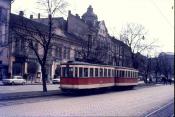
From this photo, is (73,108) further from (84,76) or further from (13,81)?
(13,81)

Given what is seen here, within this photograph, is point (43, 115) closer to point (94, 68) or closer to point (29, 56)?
point (94, 68)

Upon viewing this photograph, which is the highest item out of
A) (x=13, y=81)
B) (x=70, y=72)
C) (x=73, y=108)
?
(x=70, y=72)

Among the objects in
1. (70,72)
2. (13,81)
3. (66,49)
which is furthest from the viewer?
(66,49)

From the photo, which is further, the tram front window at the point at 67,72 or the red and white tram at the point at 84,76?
the tram front window at the point at 67,72

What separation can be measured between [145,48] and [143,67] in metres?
19.0

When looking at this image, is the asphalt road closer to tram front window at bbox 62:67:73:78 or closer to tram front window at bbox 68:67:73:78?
tram front window at bbox 68:67:73:78

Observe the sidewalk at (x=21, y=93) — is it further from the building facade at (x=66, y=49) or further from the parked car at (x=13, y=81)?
the parked car at (x=13, y=81)

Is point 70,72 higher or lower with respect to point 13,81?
higher

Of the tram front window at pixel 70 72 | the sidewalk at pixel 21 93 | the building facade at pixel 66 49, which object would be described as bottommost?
the sidewalk at pixel 21 93

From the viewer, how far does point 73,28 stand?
7500 cm

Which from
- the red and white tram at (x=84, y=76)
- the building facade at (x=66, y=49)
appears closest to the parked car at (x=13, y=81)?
the building facade at (x=66, y=49)

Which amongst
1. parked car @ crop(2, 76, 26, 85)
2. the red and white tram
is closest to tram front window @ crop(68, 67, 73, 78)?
the red and white tram

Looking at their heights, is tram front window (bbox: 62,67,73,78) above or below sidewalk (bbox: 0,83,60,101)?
above

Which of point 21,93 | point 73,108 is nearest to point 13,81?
point 21,93
